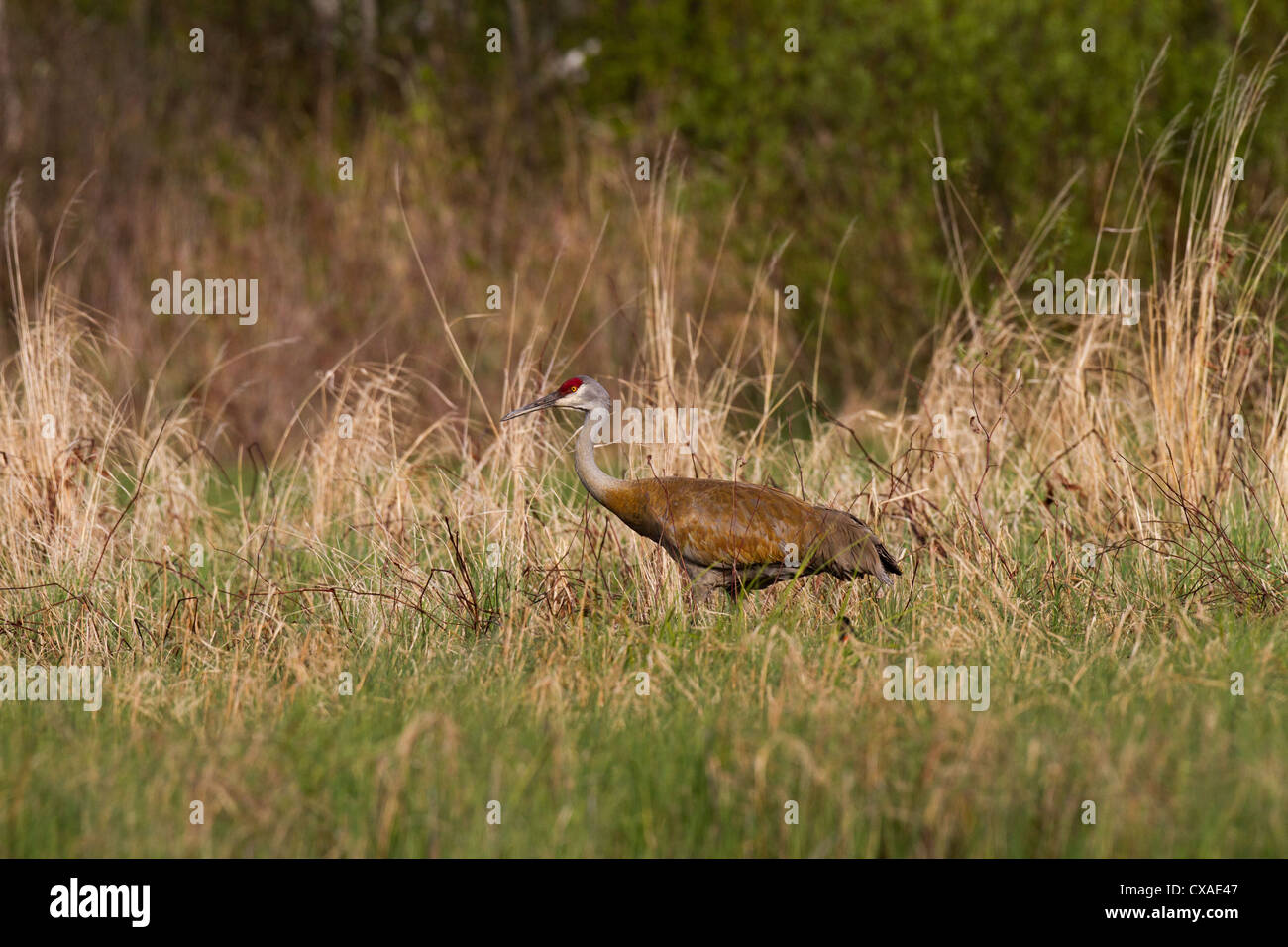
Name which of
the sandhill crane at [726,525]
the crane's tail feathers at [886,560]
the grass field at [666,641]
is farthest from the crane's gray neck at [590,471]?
the crane's tail feathers at [886,560]

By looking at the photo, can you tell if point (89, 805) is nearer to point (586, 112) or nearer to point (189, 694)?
point (189, 694)

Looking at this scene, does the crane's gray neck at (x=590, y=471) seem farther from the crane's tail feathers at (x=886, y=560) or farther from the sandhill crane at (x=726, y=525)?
the crane's tail feathers at (x=886, y=560)

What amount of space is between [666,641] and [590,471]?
699 millimetres

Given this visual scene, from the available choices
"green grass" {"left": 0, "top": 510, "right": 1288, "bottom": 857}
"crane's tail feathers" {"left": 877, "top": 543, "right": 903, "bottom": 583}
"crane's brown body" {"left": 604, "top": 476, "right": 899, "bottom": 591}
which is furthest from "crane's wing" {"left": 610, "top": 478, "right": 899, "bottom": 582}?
"green grass" {"left": 0, "top": 510, "right": 1288, "bottom": 857}

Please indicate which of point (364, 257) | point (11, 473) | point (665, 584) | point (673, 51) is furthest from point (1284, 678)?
point (673, 51)

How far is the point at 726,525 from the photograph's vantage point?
540cm

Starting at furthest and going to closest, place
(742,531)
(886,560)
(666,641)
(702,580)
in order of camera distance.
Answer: (886,560), (702,580), (742,531), (666,641)

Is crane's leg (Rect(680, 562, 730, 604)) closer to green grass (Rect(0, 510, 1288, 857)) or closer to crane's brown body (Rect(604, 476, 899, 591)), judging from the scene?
crane's brown body (Rect(604, 476, 899, 591))

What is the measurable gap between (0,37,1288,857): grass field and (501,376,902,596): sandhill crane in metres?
0.17

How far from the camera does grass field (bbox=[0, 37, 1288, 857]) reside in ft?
12.8

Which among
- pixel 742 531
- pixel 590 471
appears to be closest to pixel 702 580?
pixel 742 531

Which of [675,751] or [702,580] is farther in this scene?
[702,580]

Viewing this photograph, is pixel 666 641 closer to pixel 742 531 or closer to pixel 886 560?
pixel 742 531

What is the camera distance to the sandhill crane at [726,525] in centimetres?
542
